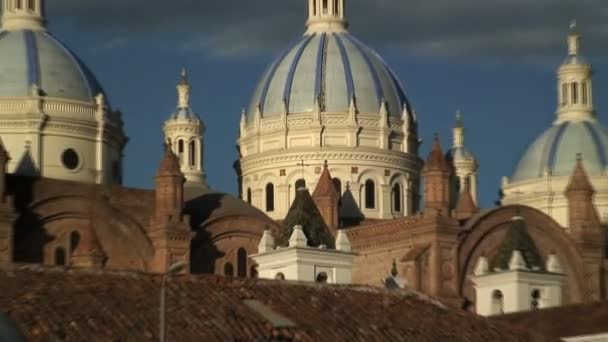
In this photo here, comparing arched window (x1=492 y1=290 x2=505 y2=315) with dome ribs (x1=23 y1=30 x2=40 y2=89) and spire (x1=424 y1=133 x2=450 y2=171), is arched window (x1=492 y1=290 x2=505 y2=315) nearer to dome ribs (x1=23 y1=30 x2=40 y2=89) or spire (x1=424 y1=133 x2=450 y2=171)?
spire (x1=424 y1=133 x2=450 y2=171)

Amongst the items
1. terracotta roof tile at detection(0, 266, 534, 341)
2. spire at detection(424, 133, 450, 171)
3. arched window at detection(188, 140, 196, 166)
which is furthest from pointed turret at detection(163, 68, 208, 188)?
terracotta roof tile at detection(0, 266, 534, 341)

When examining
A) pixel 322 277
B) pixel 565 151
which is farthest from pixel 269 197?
pixel 322 277

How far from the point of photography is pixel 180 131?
303 feet

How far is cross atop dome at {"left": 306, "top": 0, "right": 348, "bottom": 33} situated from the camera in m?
95.8

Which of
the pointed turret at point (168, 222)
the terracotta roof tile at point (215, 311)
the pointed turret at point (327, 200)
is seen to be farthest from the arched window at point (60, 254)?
the terracotta roof tile at point (215, 311)

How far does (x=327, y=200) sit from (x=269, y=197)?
35.3 ft

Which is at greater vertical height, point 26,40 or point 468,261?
point 26,40

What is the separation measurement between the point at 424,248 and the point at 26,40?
1891 centimetres

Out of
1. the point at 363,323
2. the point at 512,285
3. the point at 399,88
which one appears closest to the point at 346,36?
the point at 399,88

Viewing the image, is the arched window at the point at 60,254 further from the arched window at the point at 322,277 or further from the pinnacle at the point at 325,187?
the pinnacle at the point at 325,187

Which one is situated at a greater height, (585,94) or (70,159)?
(585,94)

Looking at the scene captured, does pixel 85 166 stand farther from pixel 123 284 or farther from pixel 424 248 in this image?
pixel 123 284

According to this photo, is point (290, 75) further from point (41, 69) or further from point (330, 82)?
point (41, 69)

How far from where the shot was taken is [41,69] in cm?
8119
